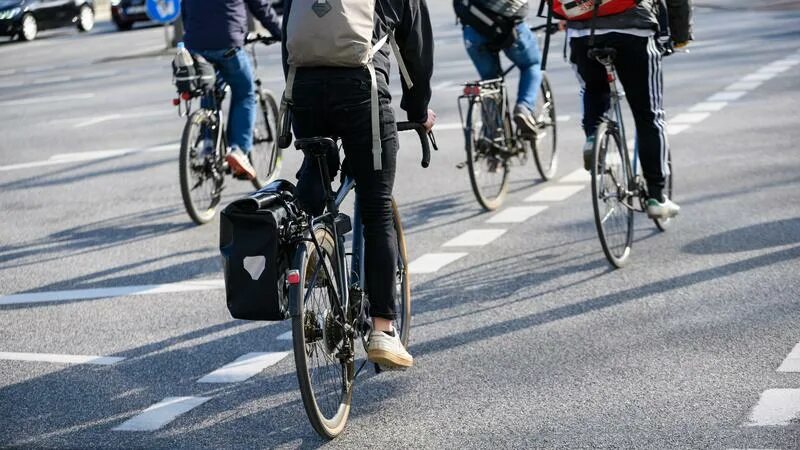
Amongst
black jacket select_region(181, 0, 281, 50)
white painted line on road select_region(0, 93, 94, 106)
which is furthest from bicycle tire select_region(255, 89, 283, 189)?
white painted line on road select_region(0, 93, 94, 106)

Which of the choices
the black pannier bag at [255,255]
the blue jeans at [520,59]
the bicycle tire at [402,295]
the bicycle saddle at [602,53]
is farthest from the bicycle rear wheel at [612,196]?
the black pannier bag at [255,255]

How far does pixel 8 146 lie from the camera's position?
15.1 metres

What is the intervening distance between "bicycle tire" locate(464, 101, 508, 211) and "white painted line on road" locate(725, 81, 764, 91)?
18.8 feet

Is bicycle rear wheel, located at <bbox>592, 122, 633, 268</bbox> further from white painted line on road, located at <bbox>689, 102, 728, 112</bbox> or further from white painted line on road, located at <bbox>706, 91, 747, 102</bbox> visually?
white painted line on road, located at <bbox>706, 91, 747, 102</bbox>

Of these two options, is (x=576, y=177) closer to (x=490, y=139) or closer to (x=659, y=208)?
(x=490, y=139)

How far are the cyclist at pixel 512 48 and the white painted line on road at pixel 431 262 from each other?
173cm

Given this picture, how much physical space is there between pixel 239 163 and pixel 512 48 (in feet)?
6.63

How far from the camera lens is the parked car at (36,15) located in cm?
3512

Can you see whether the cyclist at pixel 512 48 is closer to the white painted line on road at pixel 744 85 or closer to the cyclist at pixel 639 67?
the cyclist at pixel 639 67

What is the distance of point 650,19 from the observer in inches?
299

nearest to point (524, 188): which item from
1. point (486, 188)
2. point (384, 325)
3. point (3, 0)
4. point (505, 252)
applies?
point (486, 188)

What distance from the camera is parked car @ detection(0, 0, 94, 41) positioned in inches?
1383

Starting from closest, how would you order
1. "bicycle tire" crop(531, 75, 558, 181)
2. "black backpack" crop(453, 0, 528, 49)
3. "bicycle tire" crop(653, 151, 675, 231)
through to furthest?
"bicycle tire" crop(653, 151, 675, 231) → "black backpack" crop(453, 0, 528, 49) → "bicycle tire" crop(531, 75, 558, 181)

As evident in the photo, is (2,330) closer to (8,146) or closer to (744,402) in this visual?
(744,402)
